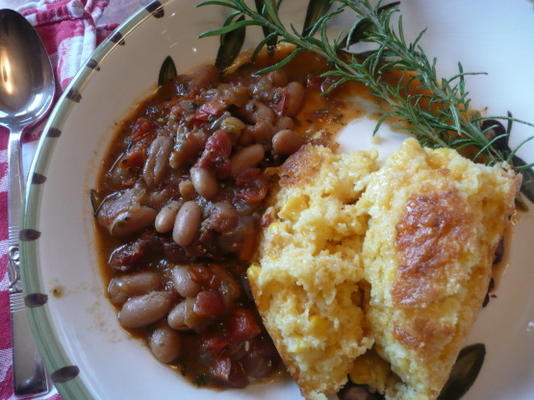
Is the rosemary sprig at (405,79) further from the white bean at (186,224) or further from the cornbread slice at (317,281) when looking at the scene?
the white bean at (186,224)

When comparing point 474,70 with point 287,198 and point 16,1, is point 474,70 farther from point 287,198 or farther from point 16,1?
point 16,1

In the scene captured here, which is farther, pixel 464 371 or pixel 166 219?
pixel 166 219

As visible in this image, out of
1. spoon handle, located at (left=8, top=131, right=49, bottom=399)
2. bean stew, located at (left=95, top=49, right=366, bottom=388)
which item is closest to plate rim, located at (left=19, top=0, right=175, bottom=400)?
spoon handle, located at (left=8, top=131, right=49, bottom=399)

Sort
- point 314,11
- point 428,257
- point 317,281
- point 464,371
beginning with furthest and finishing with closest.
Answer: point 314,11 → point 464,371 → point 317,281 → point 428,257

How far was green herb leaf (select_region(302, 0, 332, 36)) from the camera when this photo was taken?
331 cm

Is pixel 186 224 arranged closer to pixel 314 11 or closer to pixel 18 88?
pixel 314 11

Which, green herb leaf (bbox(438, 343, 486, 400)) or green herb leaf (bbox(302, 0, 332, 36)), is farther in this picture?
green herb leaf (bbox(302, 0, 332, 36))

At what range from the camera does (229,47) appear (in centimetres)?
337

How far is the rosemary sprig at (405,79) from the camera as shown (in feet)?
8.98

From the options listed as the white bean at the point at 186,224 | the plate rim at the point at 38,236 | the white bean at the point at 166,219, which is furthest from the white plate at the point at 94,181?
the white bean at the point at 186,224

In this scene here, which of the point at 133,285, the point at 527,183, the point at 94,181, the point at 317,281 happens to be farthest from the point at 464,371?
the point at 94,181

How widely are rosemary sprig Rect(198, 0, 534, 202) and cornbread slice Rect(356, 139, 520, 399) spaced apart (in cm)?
37

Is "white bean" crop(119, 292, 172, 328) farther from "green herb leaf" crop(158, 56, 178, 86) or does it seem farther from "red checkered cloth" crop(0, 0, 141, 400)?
"green herb leaf" crop(158, 56, 178, 86)

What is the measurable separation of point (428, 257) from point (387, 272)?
21 centimetres
